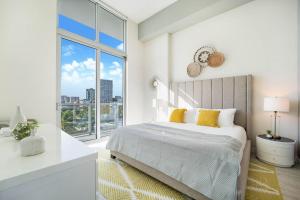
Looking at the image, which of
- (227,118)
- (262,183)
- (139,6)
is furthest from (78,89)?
(262,183)

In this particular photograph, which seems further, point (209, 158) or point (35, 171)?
point (209, 158)

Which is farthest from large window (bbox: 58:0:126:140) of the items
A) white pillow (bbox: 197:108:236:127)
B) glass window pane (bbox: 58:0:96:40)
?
white pillow (bbox: 197:108:236:127)

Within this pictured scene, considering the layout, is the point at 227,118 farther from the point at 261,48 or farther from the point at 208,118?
the point at 261,48

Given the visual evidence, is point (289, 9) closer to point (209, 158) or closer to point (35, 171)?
A: point (209, 158)

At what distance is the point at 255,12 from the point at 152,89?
9.88 feet

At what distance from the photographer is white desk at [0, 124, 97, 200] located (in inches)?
23.1

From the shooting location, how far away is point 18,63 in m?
2.35

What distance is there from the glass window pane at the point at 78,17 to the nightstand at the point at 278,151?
14.2 ft

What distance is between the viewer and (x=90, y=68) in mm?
3568

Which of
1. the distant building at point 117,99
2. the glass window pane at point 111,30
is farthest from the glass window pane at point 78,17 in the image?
the distant building at point 117,99

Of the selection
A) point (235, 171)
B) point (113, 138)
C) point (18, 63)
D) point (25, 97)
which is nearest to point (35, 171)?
point (235, 171)

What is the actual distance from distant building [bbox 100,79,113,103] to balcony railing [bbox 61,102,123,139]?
0.45 feet

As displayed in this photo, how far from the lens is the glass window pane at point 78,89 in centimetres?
314

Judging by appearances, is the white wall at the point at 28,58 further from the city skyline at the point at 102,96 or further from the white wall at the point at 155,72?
the white wall at the point at 155,72
